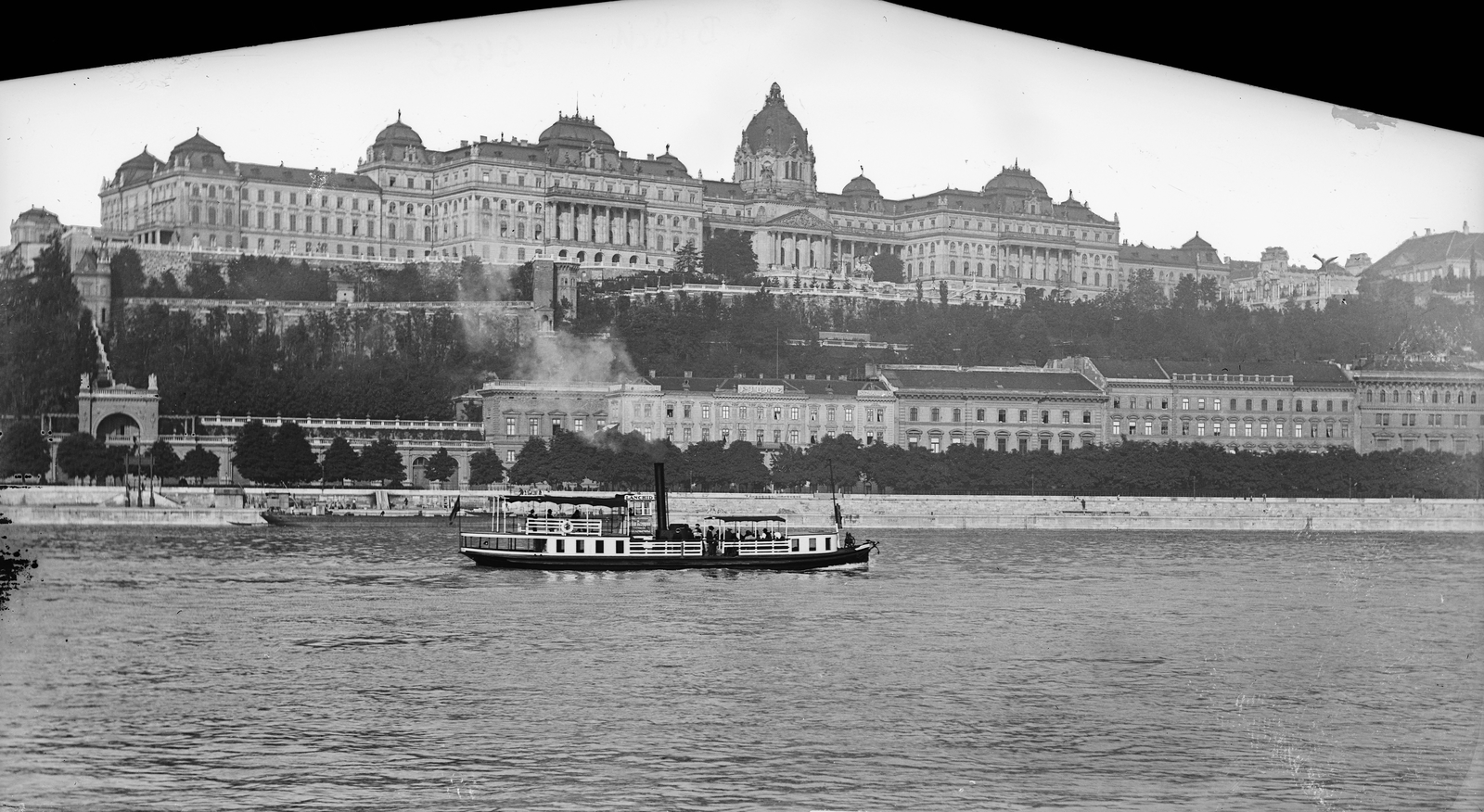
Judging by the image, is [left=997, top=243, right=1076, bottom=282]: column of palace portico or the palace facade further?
[left=997, top=243, right=1076, bottom=282]: column of palace portico

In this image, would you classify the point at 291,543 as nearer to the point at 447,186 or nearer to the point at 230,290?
the point at 230,290

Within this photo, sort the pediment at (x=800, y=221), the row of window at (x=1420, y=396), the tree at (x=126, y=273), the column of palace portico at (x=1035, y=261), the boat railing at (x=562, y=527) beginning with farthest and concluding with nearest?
the pediment at (x=800, y=221) < the column of palace portico at (x=1035, y=261) < the tree at (x=126, y=273) < the row of window at (x=1420, y=396) < the boat railing at (x=562, y=527)

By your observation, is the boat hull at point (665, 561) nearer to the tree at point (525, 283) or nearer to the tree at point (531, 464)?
the tree at point (531, 464)

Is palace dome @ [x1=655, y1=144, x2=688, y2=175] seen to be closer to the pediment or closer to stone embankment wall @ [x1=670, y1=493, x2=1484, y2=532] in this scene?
the pediment

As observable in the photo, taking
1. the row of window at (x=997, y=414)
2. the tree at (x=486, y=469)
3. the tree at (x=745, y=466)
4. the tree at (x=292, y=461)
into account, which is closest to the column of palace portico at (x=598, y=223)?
the row of window at (x=997, y=414)

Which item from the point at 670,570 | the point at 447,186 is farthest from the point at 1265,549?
the point at 447,186

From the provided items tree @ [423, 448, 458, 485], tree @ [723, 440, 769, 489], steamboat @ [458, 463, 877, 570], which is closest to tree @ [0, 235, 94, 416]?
tree @ [423, 448, 458, 485]
